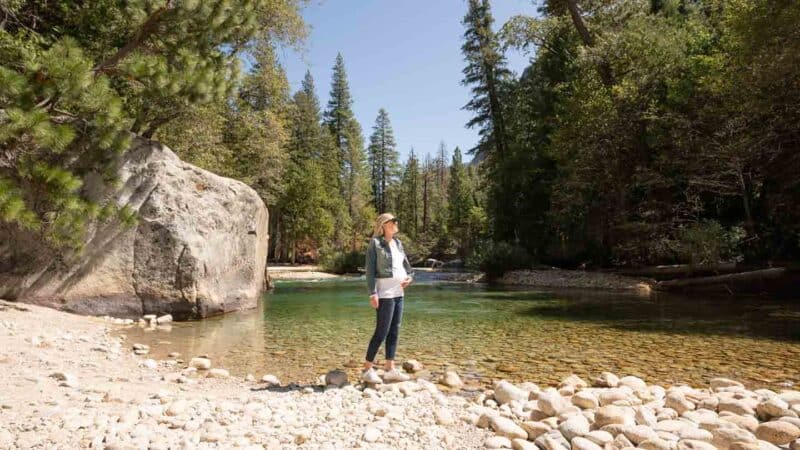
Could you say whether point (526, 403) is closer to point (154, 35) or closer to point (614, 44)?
point (154, 35)

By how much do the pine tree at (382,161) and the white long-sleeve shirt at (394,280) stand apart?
2160 inches

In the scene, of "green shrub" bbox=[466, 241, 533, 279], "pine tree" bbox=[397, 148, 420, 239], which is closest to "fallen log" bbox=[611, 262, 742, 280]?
"green shrub" bbox=[466, 241, 533, 279]

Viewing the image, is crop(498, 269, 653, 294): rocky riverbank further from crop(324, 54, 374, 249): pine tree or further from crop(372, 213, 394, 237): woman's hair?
crop(324, 54, 374, 249): pine tree

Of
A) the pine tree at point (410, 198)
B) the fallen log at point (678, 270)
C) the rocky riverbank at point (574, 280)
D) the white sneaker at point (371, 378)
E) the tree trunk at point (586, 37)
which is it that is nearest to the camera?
the white sneaker at point (371, 378)

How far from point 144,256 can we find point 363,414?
288 inches

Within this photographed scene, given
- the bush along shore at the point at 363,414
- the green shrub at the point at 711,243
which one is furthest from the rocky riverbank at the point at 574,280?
the bush along shore at the point at 363,414

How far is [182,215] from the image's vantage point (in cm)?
966

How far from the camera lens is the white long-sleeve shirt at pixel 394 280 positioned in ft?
16.3

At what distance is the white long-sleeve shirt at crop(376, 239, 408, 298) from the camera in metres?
4.96

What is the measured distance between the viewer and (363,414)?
3.78 meters

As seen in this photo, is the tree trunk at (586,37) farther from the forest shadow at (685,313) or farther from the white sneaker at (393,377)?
the white sneaker at (393,377)

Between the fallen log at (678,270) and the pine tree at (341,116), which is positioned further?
the pine tree at (341,116)

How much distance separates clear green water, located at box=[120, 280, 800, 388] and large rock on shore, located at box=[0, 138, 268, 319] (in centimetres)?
85

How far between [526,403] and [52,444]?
3.49 metres
